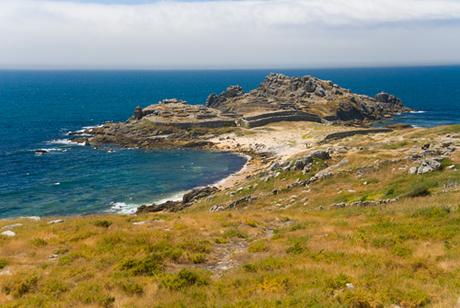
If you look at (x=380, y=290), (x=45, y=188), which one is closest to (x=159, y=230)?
(x=380, y=290)

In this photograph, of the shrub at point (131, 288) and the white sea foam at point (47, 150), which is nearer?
the shrub at point (131, 288)

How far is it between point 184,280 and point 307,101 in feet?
417

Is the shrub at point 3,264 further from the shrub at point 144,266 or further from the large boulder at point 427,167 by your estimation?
the large boulder at point 427,167

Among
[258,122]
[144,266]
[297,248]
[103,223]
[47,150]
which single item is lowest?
[47,150]

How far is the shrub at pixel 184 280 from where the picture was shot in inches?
544

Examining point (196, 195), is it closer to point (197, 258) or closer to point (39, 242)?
point (39, 242)

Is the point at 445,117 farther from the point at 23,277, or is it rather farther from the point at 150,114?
the point at 23,277

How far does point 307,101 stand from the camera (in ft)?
448

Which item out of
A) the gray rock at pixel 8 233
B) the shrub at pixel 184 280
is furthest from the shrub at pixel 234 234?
the gray rock at pixel 8 233

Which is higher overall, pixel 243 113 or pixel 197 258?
pixel 197 258

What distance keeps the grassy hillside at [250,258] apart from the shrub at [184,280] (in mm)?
53

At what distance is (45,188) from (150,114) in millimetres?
55631

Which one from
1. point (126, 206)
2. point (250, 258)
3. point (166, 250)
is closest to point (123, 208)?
point (126, 206)

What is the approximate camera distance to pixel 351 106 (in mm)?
131500
